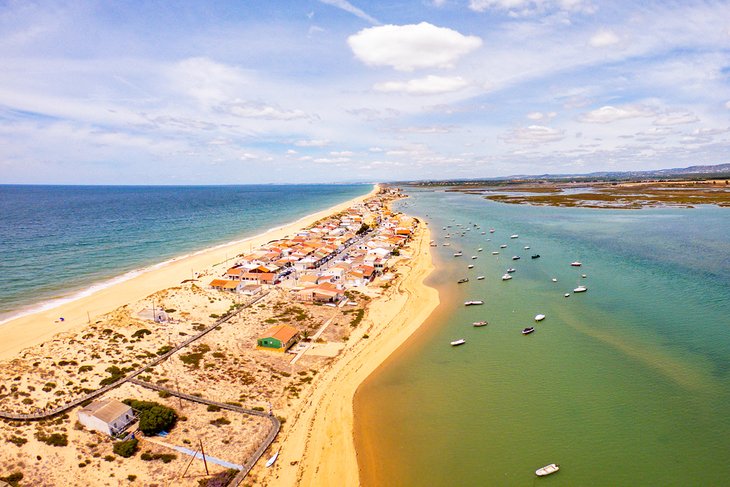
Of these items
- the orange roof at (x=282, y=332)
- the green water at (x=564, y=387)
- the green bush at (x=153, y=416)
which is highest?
the orange roof at (x=282, y=332)

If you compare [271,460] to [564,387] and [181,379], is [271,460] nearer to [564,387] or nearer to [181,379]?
[181,379]

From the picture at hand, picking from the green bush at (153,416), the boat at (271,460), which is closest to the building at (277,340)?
the green bush at (153,416)

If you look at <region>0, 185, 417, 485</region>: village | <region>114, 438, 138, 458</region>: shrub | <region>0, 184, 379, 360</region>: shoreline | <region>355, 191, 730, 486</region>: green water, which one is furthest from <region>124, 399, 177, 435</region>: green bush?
<region>0, 184, 379, 360</region>: shoreline

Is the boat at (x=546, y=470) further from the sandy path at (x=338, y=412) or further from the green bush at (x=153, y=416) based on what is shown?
the green bush at (x=153, y=416)

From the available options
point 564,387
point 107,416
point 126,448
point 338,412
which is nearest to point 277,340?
point 338,412

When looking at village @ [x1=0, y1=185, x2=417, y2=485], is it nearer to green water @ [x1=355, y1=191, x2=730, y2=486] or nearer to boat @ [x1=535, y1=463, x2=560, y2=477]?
green water @ [x1=355, y1=191, x2=730, y2=486]

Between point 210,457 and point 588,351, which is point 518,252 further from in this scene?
point 210,457
